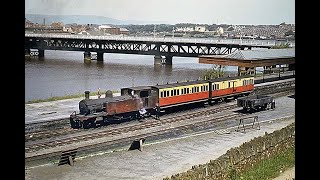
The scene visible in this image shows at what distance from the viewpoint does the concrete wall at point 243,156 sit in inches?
156

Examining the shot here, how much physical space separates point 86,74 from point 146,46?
409 cm

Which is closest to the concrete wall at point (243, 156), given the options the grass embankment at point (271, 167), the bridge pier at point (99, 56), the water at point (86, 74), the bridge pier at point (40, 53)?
the grass embankment at point (271, 167)

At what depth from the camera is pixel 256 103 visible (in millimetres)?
6715

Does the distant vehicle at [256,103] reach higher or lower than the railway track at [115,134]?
higher

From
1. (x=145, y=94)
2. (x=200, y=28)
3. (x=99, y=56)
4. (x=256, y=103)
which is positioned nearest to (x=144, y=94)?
(x=145, y=94)

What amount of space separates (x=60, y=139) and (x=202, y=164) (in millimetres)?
1690

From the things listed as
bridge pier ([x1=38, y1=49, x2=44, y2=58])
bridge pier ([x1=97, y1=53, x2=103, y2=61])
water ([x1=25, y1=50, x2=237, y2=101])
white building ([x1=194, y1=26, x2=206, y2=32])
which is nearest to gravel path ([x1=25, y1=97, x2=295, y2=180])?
water ([x1=25, y1=50, x2=237, y2=101])

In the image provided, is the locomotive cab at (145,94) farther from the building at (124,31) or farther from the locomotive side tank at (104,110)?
the building at (124,31)

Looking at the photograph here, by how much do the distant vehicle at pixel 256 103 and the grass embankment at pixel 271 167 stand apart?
2.05m

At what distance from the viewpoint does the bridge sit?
13820 millimetres

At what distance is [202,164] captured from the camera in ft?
14.5

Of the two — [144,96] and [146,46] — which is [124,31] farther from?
[144,96]

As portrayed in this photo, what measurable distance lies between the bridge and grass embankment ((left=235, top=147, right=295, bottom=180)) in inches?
344
